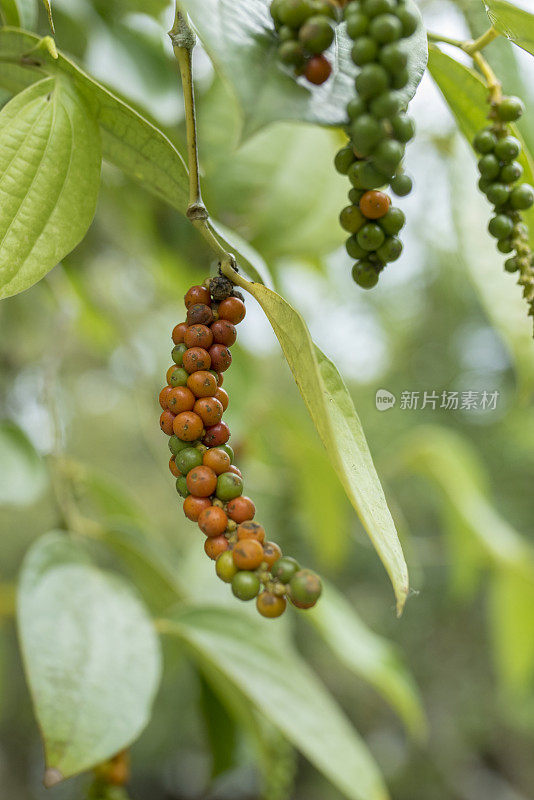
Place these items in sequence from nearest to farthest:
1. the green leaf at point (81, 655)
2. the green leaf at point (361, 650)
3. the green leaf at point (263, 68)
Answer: the green leaf at point (263, 68) → the green leaf at point (81, 655) → the green leaf at point (361, 650)

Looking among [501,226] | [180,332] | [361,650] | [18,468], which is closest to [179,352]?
[180,332]

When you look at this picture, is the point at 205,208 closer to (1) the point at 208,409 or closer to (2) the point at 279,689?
(1) the point at 208,409

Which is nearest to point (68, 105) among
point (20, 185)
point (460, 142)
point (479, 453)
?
point (20, 185)

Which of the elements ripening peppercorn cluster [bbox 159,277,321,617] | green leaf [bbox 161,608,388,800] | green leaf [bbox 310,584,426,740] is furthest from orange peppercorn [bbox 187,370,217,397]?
green leaf [bbox 310,584,426,740]

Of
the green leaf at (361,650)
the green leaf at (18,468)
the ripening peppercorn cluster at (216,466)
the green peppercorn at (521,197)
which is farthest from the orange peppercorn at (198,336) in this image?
the green leaf at (361,650)

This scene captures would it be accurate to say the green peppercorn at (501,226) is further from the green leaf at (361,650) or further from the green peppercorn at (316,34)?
the green leaf at (361,650)

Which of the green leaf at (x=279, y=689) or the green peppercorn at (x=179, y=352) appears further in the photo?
the green leaf at (x=279, y=689)

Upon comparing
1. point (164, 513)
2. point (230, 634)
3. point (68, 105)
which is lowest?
point (164, 513)

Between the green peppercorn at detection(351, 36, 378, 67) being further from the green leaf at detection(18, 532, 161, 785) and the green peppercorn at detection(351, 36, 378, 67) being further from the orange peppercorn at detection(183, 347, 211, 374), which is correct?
the green leaf at detection(18, 532, 161, 785)

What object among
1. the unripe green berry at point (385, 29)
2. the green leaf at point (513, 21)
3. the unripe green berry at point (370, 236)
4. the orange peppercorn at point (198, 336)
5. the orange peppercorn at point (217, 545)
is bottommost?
the orange peppercorn at point (217, 545)

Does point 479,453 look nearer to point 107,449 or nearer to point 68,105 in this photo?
point 107,449
